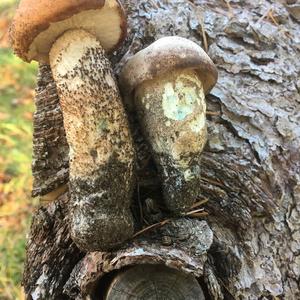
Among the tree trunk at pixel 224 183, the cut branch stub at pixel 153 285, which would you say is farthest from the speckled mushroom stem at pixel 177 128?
the cut branch stub at pixel 153 285

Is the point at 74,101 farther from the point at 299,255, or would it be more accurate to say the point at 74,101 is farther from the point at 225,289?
the point at 299,255

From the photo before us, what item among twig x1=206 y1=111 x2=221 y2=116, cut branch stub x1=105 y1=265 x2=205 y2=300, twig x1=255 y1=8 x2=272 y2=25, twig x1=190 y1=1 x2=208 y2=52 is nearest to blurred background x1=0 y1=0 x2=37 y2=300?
cut branch stub x1=105 y1=265 x2=205 y2=300

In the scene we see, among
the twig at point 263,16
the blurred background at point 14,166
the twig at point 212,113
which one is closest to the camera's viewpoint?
the twig at point 212,113

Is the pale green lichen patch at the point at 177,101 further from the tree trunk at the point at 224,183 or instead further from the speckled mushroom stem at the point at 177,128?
the tree trunk at the point at 224,183

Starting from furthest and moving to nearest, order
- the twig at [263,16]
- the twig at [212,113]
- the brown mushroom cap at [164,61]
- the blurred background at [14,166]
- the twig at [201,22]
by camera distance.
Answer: the blurred background at [14,166] → the twig at [263,16] → the twig at [201,22] → the twig at [212,113] → the brown mushroom cap at [164,61]

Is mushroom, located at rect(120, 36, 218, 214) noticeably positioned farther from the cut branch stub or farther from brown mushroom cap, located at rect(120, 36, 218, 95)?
the cut branch stub

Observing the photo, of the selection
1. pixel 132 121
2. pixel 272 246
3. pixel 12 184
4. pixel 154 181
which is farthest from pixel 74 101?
pixel 12 184

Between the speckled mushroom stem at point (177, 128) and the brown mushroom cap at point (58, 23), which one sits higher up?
the brown mushroom cap at point (58, 23)
